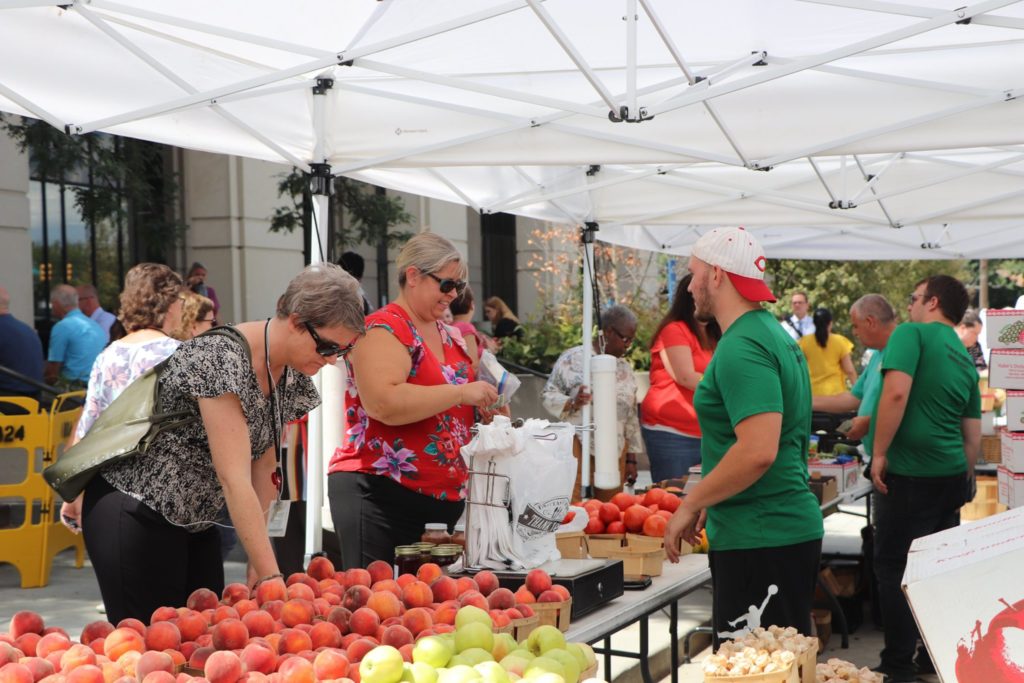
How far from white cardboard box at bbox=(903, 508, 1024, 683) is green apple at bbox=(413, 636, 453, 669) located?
935 mm

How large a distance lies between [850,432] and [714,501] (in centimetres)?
356

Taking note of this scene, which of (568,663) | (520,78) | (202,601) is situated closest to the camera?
(568,663)

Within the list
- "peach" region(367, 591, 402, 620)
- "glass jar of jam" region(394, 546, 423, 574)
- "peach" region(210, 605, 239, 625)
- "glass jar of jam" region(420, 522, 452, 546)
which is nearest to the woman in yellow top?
"glass jar of jam" region(420, 522, 452, 546)

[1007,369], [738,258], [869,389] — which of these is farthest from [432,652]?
[869,389]

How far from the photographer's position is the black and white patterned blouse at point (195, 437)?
2867 millimetres

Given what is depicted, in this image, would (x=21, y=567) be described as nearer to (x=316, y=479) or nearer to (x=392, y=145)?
(x=316, y=479)

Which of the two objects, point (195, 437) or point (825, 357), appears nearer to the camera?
point (195, 437)

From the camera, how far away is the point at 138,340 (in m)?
4.91

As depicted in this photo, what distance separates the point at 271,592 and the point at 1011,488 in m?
3.01

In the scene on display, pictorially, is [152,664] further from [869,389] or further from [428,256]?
[869,389]

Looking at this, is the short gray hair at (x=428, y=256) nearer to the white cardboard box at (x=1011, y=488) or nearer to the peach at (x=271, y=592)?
the peach at (x=271, y=592)

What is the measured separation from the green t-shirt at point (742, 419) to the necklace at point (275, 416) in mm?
1203

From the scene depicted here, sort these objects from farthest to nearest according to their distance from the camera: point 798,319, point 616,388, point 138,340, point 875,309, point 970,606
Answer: point 798,319
point 616,388
point 875,309
point 138,340
point 970,606

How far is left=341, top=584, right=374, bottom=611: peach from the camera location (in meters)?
2.63
